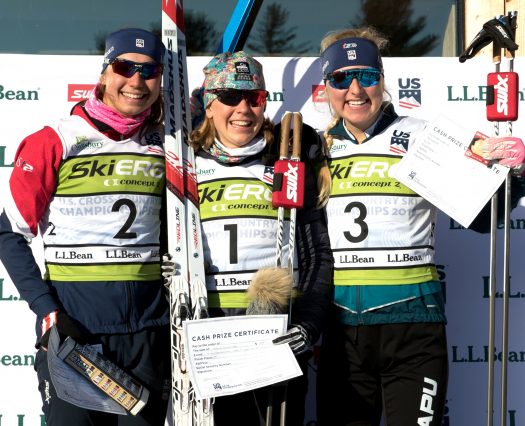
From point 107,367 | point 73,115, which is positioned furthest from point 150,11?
point 107,367

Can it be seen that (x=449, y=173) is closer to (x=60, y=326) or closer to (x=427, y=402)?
(x=427, y=402)

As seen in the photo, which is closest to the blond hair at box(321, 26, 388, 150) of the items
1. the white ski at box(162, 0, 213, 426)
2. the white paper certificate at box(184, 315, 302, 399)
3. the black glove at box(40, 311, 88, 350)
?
the white ski at box(162, 0, 213, 426)

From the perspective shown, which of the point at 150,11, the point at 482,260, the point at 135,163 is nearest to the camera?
the point at 135,163

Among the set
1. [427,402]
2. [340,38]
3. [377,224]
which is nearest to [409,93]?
[340,38]

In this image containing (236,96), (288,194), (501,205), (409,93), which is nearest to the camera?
(288,194)

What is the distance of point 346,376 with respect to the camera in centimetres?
324

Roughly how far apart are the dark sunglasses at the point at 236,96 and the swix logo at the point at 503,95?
0.93m

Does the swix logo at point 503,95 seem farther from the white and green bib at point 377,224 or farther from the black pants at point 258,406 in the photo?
the black pants at point 258,406

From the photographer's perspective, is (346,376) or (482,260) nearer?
(346,376)

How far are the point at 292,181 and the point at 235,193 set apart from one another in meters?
0.23

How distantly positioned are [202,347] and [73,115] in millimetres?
1066

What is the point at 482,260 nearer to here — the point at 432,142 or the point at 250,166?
the point at 432,142

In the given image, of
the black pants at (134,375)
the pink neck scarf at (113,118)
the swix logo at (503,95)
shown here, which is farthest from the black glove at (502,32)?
the black pants at (134,375)

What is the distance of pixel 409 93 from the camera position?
13.7ft
